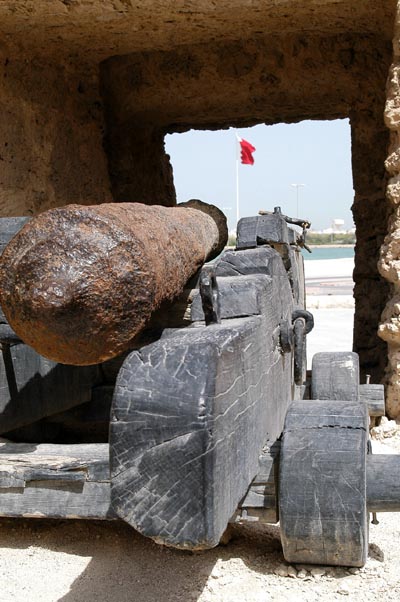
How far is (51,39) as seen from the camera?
15.7 ft

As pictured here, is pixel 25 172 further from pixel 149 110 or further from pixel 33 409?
pixel 33 409

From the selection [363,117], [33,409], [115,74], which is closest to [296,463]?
[33,409]

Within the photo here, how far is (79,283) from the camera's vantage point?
1744mm

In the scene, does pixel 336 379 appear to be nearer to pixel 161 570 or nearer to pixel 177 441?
pixel 161 570

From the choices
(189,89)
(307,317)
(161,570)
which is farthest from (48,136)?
(161,570)

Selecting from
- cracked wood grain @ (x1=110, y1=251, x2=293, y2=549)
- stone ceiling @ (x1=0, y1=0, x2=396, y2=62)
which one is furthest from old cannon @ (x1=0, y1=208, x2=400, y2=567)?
stone ceiling @ (x1=0, y1=0, x2=396, y2=62)

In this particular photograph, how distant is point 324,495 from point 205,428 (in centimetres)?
70

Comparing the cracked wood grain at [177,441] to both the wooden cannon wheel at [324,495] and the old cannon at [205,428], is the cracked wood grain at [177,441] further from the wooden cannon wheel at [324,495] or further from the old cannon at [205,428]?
the wooden cannon wheel at [324,495]

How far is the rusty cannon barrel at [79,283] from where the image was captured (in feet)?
5.76

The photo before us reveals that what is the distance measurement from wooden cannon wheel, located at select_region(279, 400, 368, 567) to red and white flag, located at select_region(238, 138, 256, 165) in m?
18.6

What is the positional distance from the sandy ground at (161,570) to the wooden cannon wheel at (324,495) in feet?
0.32

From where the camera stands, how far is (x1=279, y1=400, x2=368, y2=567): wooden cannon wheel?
2127mm

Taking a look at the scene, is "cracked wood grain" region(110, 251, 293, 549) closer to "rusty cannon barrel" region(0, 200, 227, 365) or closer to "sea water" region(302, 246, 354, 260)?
"rusty cannon barrel" region(0, 200, 227, 365)

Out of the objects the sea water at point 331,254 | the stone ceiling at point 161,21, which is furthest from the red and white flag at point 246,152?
the sea water at point 331,254
